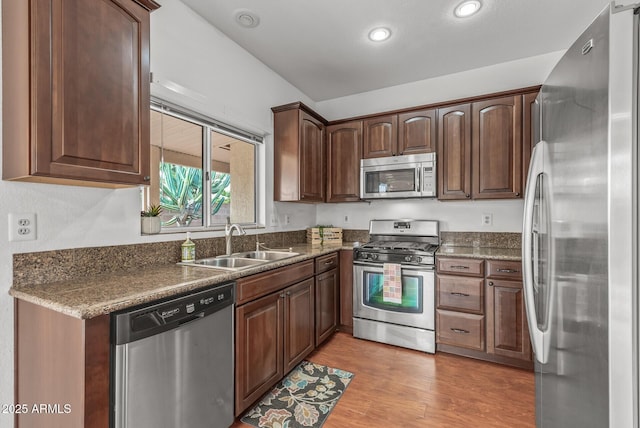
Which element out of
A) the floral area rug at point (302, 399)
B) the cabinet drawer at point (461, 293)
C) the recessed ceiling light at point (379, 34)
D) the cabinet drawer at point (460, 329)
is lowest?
→ the floral area rug at point (302, 399)

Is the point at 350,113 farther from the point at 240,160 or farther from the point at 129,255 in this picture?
the point at 129,255

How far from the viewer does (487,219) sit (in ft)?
9.88

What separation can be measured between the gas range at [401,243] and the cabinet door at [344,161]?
500 mm

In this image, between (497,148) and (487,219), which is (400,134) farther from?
(487,219)

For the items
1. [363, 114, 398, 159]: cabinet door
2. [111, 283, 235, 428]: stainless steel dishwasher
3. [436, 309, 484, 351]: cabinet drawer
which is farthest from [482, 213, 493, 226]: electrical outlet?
[111, 283, 235, 428]: stainless steel dishwasher

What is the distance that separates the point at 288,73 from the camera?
315cm

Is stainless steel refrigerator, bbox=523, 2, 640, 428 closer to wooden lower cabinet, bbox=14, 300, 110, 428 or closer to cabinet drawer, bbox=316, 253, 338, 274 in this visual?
wooden lower cabinet, bbox=14, 300, 110, 428

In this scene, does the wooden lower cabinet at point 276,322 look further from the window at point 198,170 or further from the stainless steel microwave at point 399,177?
the stainless steel microwave at point 399,177

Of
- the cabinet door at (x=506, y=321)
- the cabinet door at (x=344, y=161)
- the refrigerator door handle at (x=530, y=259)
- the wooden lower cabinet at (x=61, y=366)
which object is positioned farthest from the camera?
the cabinet door at (x=344, y=161)

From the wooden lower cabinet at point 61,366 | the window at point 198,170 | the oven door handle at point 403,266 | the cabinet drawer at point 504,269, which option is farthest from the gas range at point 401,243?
the wooden lower cabinet at point 61,366

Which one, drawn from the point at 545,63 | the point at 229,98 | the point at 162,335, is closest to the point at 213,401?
Answer: the point at 162,335

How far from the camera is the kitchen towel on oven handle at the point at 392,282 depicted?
107 inches

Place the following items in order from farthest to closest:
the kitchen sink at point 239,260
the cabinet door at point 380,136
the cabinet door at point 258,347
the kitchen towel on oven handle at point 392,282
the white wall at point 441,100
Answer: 1. the cabinet door at point 380,136
2. the white wall at point 441,100
3. the kitchen towel on oven handle at point 392,282
4. the kitchen sink at point 239,260
5. the cabinet door at point 258,347

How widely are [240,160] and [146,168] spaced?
4.60ft
